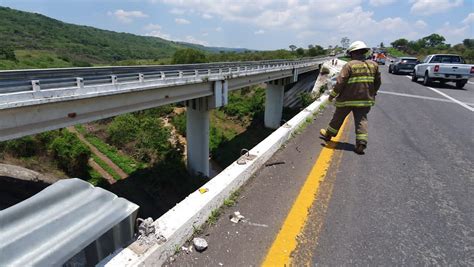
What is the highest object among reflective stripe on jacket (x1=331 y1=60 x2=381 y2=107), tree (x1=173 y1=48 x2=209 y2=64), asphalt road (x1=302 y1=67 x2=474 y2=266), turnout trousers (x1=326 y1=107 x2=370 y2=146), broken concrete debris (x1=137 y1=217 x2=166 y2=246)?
tree (x1=173 y1=48 x2=209 y2=64)

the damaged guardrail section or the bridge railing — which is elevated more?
the bridge railing

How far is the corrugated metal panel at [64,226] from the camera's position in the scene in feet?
5.12

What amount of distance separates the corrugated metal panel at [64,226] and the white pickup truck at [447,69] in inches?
780

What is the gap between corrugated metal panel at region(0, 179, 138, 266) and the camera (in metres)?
1.56

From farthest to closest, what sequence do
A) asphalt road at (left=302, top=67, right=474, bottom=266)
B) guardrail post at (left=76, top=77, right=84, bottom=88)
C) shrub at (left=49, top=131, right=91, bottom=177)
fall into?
shrub at (left=49, top=131, right=91, bottom=177) < guardrail post at (left=76, top=77, right=84, bottom=88) < asphalt road at (left=302, top=67, right=474, bottom=266)

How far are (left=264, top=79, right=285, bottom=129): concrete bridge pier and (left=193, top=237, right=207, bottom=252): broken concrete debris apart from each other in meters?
34.1

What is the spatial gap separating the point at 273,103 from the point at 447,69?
70.8 feet

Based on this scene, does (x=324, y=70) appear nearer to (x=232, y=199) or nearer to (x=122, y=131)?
(x=122, y=131)

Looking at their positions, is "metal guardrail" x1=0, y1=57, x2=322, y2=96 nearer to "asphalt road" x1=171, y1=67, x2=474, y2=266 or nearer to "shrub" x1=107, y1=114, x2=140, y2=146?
"asphalt road" x1=171, y1=67, x2=474, y2=266

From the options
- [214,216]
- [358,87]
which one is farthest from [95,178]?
[214,216]

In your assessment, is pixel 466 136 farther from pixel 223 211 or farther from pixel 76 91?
pixel 76 91

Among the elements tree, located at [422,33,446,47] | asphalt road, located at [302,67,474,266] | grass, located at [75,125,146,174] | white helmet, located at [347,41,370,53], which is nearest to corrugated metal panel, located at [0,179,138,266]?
asphalt road, located at [302,67,474,266]

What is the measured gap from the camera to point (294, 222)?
2.96 metres

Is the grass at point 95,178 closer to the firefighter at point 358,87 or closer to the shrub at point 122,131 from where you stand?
the shrub at point 122,131
